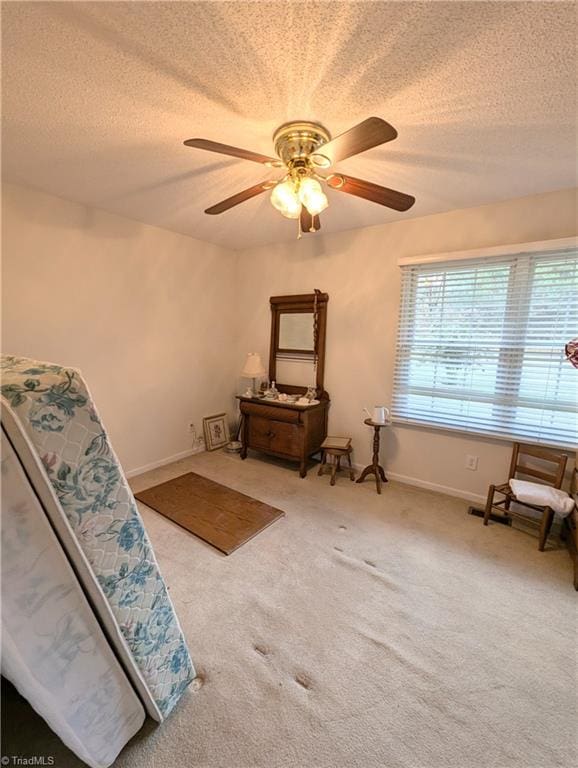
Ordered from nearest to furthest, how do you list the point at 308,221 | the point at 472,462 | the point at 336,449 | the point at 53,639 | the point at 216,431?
1. the point at 53,639
2. the point at 308,221
3. the point at 472,462
4. the point at 336,449
5. the point at 216,431

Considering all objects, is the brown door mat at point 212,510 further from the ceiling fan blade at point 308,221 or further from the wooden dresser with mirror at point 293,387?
the ceiling fan blade at point 308,221

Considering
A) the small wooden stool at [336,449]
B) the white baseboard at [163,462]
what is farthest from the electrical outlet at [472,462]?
the white baseboard at [163,462]

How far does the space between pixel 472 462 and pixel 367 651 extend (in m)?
1.79

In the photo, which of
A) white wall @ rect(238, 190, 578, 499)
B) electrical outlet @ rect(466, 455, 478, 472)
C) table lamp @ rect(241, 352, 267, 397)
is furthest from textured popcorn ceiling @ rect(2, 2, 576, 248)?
electrical outlet @ rect(466, 455, 478, 472)

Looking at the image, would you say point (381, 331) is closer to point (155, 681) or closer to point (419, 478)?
point (419, 478)

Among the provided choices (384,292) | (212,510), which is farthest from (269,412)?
(384,292)

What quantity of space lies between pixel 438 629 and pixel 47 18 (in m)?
2.84

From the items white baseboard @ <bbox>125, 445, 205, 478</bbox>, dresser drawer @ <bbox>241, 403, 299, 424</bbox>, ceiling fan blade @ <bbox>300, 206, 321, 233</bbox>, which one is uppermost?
ceiling fan blade @ <bbox>300, 206, 321, 233</bbox>

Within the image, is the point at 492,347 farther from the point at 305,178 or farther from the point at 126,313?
the point at 126,313

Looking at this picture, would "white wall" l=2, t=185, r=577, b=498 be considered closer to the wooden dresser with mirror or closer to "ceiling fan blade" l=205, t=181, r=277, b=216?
the wooden dresser with mirror

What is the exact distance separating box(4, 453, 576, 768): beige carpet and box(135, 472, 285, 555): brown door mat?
8cm

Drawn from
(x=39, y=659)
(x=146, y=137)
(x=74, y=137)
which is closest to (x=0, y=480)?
(x=39, y=659)

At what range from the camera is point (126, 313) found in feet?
9.45

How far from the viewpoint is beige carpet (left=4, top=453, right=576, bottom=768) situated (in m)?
1.04
